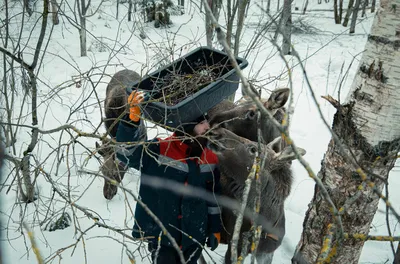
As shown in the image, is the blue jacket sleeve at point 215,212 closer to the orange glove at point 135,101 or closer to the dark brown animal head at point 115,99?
the orange glove at point 135,101

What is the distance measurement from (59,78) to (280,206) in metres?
7.20

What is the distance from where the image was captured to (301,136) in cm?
664

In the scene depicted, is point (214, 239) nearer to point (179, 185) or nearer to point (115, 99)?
point (179, 185)

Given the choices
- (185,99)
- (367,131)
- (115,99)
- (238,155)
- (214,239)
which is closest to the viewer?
(367,131)

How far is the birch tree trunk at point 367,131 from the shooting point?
1.74 m

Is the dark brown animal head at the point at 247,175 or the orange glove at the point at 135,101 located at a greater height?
the orange glove at the point at 135,101

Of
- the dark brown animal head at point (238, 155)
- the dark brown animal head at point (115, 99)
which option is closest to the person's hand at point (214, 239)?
the dark brown animal head at point (238, 155)

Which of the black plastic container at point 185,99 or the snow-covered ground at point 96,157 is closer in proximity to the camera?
the black plastic container at point 185,99

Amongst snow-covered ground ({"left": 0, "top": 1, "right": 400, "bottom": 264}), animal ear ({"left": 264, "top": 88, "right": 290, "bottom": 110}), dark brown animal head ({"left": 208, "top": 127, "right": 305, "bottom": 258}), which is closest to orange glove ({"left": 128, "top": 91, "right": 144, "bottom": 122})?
snow-covered ground ({"left": 0, "top": 1, "right": 400, "bottom": 264})

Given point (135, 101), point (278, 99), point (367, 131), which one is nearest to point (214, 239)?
point (278, 99)

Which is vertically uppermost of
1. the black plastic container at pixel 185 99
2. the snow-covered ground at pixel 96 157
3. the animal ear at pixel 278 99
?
the black plastic container at pixel 185 99

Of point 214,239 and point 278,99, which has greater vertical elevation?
point 278,99

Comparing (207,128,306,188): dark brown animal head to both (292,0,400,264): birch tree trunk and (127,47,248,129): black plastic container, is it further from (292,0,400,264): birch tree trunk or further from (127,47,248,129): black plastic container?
(292,0,400,264): birch tree trunk

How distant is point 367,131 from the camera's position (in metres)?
1.87
